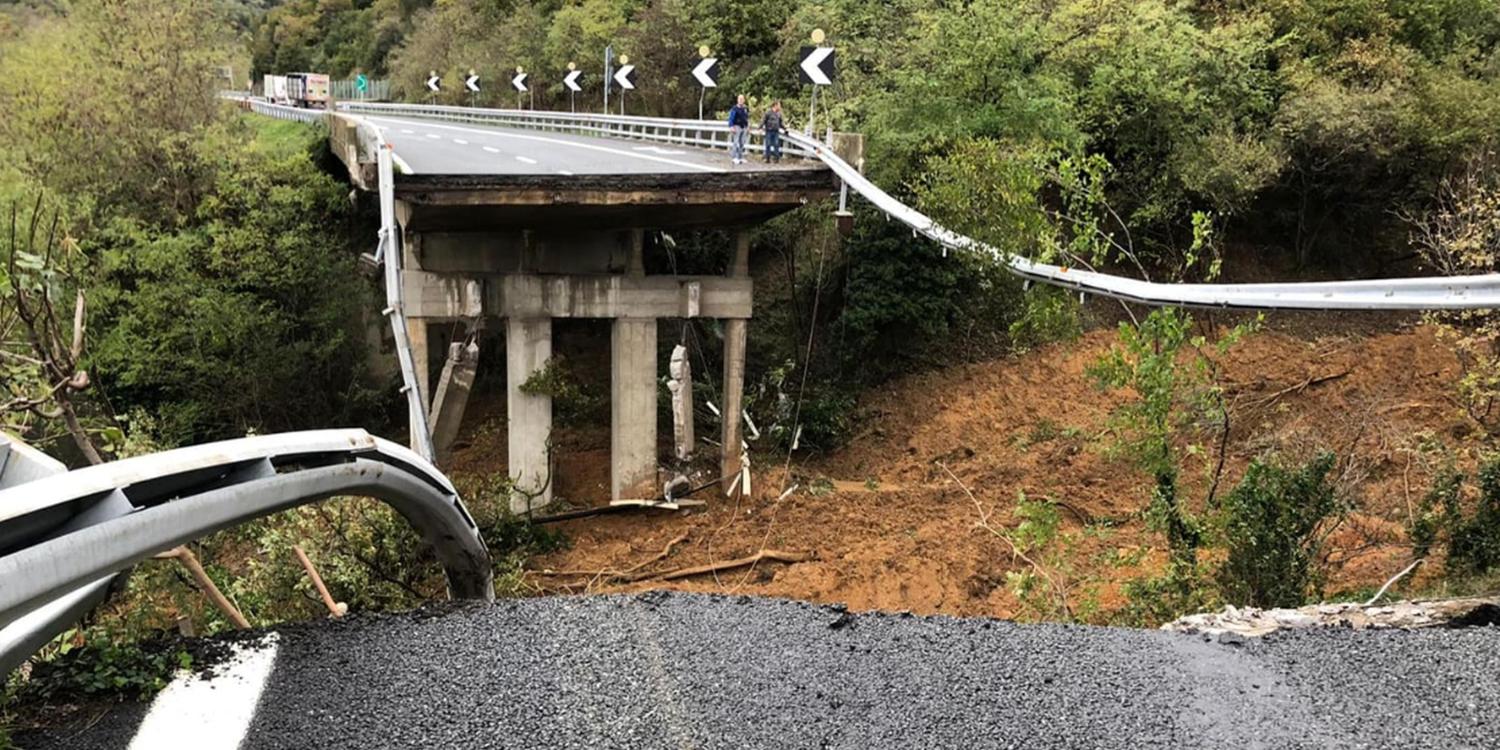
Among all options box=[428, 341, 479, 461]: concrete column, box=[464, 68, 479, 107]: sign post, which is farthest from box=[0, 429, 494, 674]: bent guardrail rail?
box=[464, 68, 479, 107]: sign post

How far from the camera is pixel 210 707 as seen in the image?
4.03 m

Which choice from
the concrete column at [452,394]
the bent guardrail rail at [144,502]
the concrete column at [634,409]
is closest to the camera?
the bent guardrail rail at [144,502]

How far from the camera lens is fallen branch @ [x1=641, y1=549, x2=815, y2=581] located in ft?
46.6

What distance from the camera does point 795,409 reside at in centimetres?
1936

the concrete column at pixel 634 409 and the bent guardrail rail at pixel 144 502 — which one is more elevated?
the bent guardrail rail at pixel 144 502

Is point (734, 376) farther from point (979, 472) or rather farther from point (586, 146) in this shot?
point (586, 146)

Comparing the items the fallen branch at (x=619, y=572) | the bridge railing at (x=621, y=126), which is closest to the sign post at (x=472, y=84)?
the bridge railing at (x=621, y=126)

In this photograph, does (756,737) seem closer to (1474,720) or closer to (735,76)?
(1474,720)

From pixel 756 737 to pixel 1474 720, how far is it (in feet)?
10.5

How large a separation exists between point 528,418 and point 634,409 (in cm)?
190

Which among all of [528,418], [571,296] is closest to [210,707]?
[571,296]

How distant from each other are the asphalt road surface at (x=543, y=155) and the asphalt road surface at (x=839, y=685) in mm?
10633

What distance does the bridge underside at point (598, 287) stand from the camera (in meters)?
14.5

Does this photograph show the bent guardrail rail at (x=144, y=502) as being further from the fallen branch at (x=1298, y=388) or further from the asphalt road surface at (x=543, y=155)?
the fallen branch at (x=1298, y=388)
